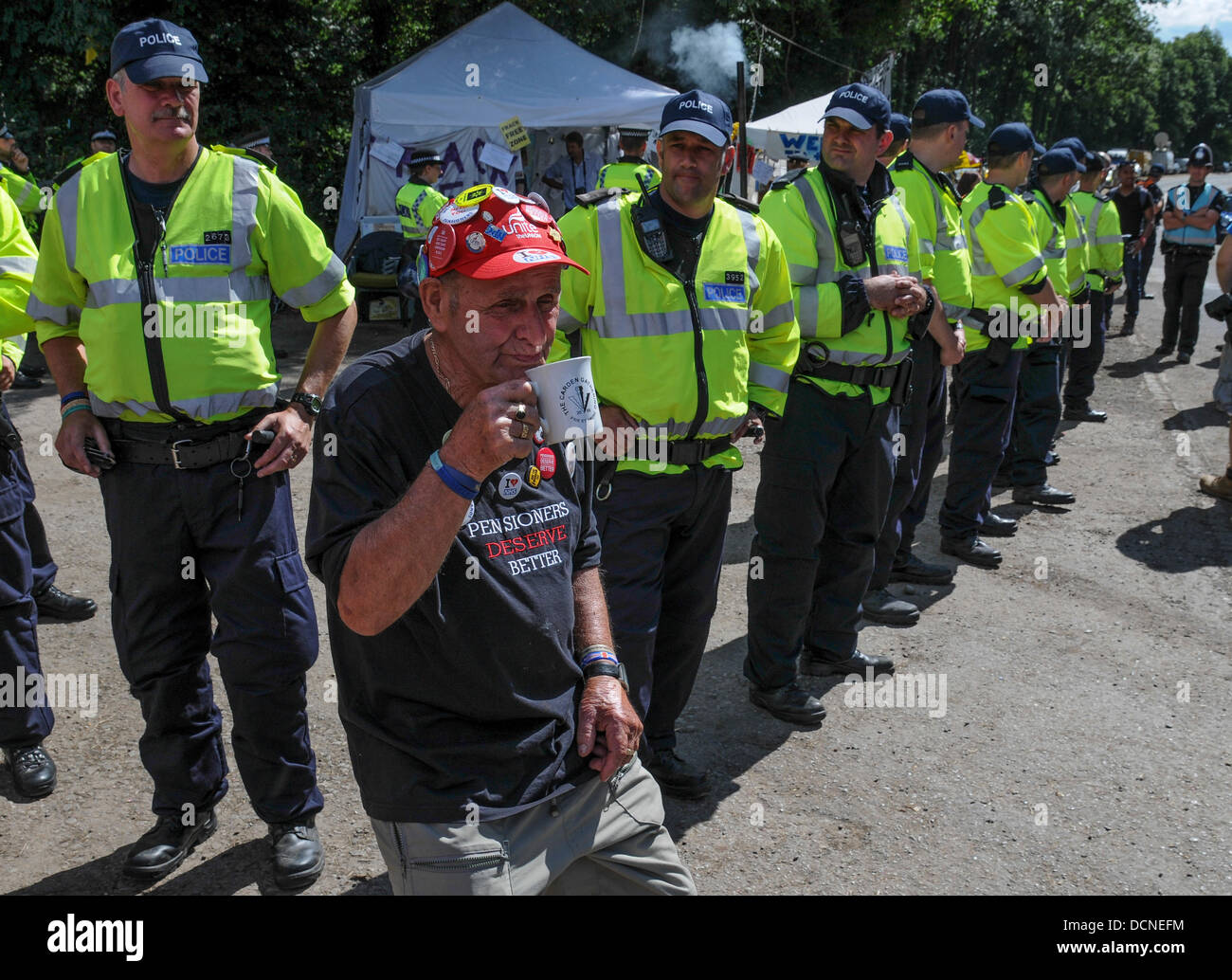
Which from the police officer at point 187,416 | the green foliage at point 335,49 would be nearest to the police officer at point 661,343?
the police officer at point 187,416

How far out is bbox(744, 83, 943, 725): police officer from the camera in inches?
179

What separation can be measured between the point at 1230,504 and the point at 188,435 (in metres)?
Answer: 7.48

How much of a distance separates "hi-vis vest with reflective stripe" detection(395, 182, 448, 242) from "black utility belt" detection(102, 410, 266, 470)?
7.91 metres

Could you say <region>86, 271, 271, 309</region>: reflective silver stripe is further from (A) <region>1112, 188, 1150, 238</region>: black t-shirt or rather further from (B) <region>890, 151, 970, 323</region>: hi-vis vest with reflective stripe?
(A) <region>1112, 188, 1150, 238</region>: black t-shirt

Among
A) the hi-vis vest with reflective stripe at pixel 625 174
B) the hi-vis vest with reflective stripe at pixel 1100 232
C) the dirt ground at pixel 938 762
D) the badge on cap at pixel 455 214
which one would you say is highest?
the hi-vis vest with reflective stripe at pixel 625 174

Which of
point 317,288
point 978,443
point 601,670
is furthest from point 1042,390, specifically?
point 601,670

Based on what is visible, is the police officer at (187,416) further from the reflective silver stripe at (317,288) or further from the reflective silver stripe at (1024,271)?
the reflective silver stripe at (1024,271)

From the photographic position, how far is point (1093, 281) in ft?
34.1

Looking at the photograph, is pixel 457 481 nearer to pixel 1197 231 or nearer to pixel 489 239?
pixel 489 239

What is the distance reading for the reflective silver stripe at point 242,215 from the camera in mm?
3410

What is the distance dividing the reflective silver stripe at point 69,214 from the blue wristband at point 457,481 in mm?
2220

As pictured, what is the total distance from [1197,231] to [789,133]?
7807mm

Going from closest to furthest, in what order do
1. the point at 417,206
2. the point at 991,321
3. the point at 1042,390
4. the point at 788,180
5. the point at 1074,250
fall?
the point at 788,180 → the point at 991,321 → the point at 1042,390 → the point at 1074,250 → the point at 417,206
